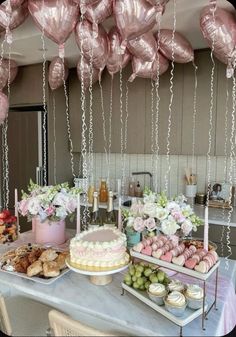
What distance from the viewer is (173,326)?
1.00 meters

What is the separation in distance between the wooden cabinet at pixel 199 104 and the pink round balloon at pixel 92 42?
0.91 meters

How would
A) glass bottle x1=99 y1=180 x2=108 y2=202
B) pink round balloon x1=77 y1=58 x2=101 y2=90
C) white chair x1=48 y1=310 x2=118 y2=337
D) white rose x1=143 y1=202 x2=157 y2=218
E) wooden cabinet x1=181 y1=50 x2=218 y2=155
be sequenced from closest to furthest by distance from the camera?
white chair x1=48 y1=310 x2=118 y2=337 → white rose x1=143 y1=202 x2=157 y2=218 → pink round balloon x1=77 y1=58 x2=101 y2=90 → wooden cabinet x1=181 y1=50 x2=218 y2=155 → glass bottle x1=99 y1=180 x2=108 y2=202

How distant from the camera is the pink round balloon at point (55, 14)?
1651 mm

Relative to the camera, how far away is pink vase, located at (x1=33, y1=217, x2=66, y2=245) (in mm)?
1706

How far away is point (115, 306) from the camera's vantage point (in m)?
1.11

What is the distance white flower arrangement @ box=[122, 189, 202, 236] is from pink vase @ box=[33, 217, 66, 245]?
540 mm

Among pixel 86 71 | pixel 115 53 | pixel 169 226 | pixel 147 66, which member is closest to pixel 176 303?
pixel 169 226

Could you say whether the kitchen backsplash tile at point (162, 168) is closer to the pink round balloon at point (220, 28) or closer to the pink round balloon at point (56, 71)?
the pink round balloon at point (56, 71)

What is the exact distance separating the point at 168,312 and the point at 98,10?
157cm

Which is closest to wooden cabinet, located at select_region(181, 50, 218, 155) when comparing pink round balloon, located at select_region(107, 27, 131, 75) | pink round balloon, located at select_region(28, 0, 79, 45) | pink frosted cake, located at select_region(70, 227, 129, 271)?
pink round balloon, located at select_region(107, 27, 131, 75)

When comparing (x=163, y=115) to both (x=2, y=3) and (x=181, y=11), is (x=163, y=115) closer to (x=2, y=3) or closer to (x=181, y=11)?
(x=181, y=11)

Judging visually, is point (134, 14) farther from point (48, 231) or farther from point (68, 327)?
point (68, 327)

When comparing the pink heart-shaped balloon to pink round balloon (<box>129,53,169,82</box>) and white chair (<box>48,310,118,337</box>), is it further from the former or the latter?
white chair (<box>48,310,118,337</box>)

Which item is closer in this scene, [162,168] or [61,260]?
[61,260]
